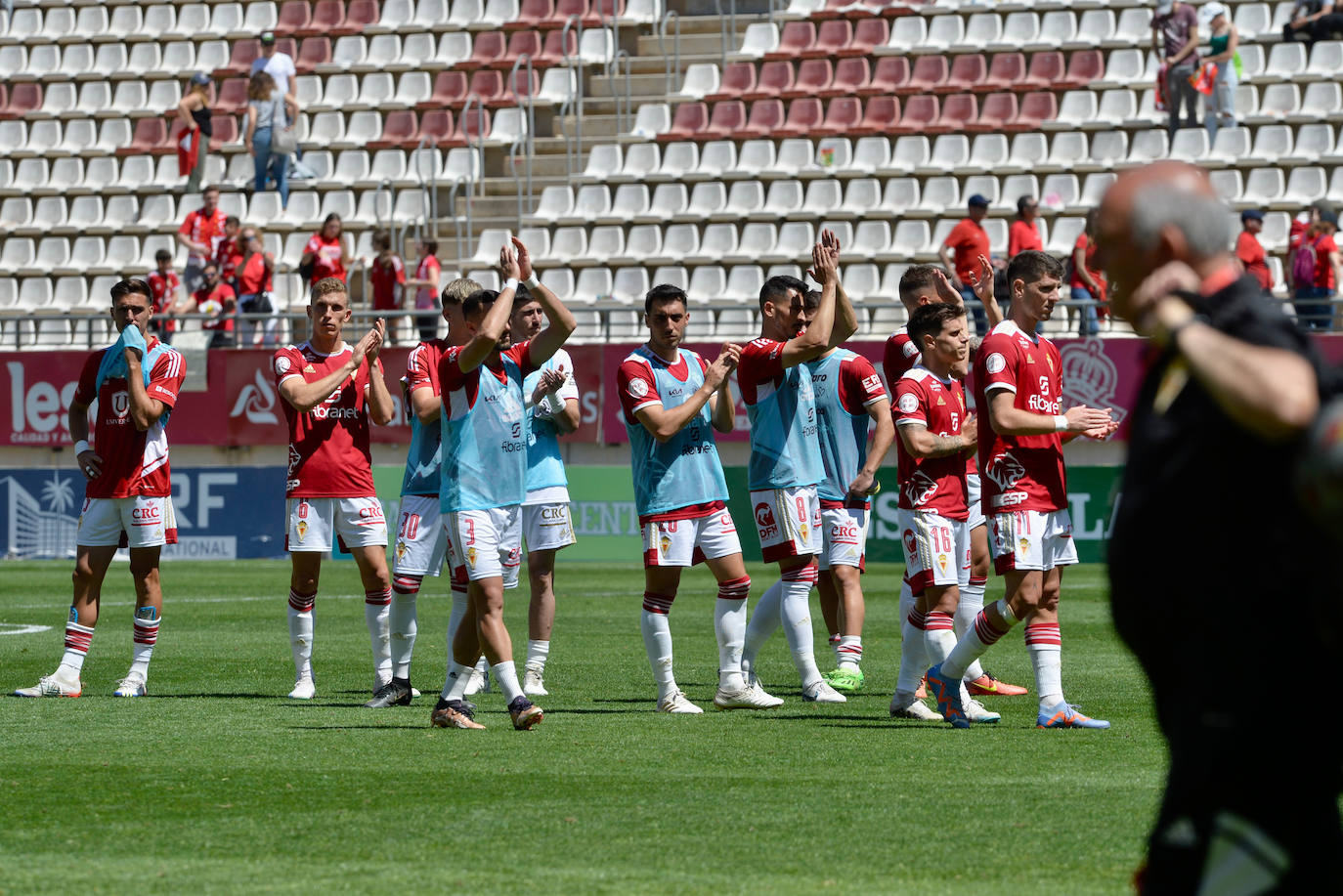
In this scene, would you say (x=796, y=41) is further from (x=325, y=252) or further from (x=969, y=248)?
(x=325, y=252)

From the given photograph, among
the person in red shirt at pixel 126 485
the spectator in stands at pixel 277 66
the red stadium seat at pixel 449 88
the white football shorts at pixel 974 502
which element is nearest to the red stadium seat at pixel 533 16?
the red stadium seat at pixel 449 88

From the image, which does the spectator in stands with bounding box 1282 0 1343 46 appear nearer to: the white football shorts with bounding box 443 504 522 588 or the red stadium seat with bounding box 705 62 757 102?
the red stadium seat with bounding box 705 62 757 102

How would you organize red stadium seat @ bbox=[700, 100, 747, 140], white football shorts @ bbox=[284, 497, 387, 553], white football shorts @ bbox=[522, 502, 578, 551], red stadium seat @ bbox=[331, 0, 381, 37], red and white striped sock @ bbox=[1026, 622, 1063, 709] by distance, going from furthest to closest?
red stadium seat @ bbox=[331, 0, 381, 37], red stadium seat @ bbox=[700, 100, 747, 140], white football shorts @ bbox=[522, 502, 578, 551], white football shorts @ bbox=[284, 497, 387, 553], red and white striped sock @ bbox=[1026, 622, 1063, 709]

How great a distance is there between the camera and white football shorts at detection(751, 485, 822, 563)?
9984 mm

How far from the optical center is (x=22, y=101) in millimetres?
33000

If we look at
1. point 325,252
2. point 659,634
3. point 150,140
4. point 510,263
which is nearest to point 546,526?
point 659,634

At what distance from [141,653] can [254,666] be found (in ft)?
4.90

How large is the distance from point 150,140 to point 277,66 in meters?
4.11

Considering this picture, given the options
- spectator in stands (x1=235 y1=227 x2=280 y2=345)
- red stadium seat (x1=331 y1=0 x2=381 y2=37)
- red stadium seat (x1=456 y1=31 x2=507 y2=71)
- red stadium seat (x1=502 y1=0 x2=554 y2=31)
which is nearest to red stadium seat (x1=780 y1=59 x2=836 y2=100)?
red stadium seat (x1=502 y1=0 x2=554 y2=31)

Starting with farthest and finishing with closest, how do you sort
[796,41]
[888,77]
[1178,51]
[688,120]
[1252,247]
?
1. [796,41]
2. [688,120]
3. [888,77]
4. [1178,51]
5. [1252,247]

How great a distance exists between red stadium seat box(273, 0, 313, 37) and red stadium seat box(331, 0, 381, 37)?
25.0 inches

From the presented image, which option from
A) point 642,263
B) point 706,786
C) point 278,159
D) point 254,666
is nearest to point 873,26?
point 642,263

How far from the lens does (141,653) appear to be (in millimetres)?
10945

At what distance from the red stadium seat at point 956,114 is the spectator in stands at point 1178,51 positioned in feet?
9.59
